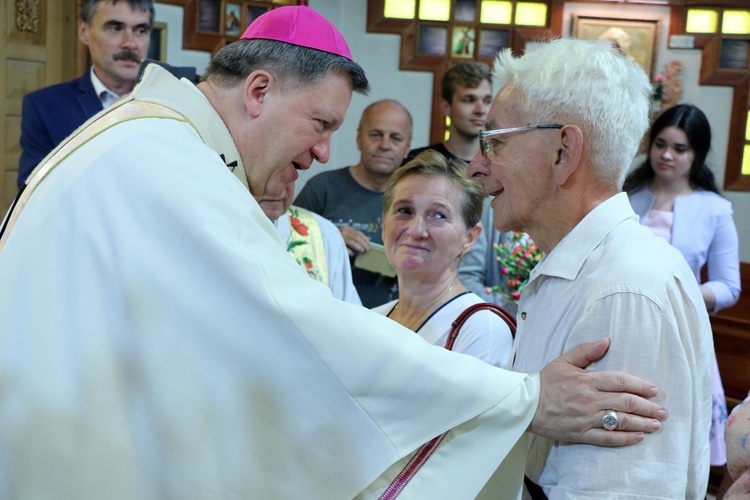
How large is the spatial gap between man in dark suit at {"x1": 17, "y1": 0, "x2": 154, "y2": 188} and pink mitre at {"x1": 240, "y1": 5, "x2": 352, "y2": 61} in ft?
6.63

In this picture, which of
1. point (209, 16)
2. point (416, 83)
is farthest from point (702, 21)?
point (209, 16)

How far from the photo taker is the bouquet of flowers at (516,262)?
3.33 m

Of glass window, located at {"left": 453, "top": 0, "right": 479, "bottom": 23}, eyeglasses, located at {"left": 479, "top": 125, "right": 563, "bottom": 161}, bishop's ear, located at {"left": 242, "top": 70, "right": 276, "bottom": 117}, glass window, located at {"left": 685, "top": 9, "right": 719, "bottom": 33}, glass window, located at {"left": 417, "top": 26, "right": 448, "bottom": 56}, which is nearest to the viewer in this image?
eyeglasses, located at {"left": 479, "top": 125, "right": 563, "bottom": 161}

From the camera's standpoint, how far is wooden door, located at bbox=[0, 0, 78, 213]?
555cm

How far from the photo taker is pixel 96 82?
401 centimetres

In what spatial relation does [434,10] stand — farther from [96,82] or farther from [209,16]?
[96,82]

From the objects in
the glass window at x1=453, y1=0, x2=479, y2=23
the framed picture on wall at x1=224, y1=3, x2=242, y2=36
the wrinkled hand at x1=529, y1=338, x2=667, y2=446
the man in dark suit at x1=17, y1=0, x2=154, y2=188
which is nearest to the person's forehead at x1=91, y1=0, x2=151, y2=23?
the man in dark suit at x1=17, y1=0, x2=154, y2=188

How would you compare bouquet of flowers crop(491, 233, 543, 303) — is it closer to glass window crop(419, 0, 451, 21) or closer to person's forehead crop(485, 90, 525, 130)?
person's forehead crop(485, 90, 525, 130)

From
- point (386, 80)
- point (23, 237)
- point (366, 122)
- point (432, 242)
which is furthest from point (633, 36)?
point (23, 237)

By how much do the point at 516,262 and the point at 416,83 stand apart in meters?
4.49

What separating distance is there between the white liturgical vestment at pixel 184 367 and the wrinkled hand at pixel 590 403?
219 mm

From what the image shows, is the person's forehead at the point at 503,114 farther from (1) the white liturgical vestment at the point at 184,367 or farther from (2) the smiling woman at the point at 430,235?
(2) the smiling woman at the point at 430,235

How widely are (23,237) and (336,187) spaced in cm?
262

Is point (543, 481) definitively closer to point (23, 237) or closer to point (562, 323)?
point (562, 323)
